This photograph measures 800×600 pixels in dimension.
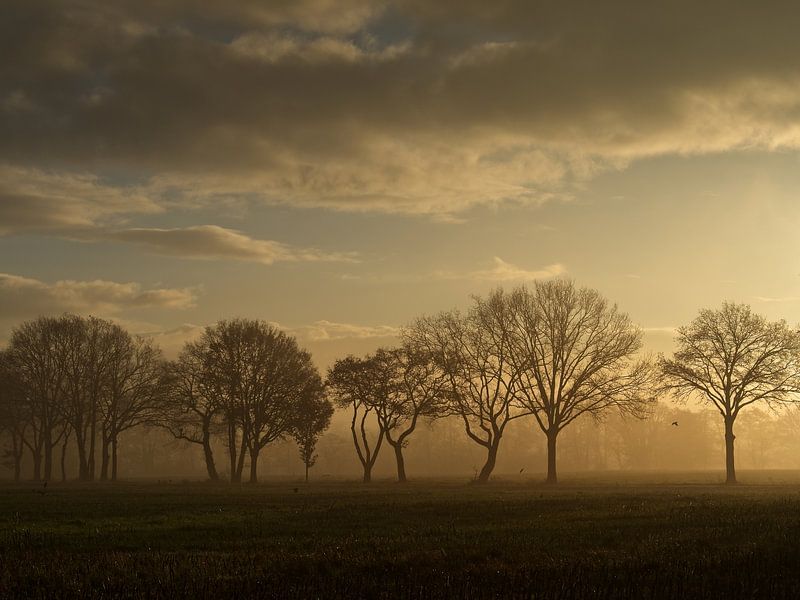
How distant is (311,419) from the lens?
258 feet

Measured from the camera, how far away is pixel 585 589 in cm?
1166

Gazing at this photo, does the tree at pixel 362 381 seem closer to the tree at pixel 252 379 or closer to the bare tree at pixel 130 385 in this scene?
the tree at pixel 252 379

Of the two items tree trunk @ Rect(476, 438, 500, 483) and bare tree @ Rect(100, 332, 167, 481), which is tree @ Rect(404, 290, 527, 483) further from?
bare tree @ Rect(100, 332, 167, 481)

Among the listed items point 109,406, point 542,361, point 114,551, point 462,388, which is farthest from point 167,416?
point 114,551

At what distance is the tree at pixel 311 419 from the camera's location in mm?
78438

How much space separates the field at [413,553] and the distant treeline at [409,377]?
40.6m

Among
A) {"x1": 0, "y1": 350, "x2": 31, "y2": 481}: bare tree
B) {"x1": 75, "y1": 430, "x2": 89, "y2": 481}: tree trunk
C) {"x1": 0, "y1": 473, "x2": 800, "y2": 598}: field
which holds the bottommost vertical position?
{"x1": 75, "y1": 430, "x2": 89, "y2": 481}: tree trunk

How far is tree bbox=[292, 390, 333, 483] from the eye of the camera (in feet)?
257

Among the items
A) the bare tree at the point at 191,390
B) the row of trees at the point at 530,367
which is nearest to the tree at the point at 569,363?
the row of trees at the point at 530,367

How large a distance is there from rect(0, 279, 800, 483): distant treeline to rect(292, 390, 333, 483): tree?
144 mm

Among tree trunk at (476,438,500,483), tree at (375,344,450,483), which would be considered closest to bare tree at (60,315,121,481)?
tree at (375,344,450,483)

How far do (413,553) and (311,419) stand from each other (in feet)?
210

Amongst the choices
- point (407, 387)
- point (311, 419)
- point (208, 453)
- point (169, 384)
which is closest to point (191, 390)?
point (169, 384)

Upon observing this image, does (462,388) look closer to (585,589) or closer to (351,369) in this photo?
(351,369)
